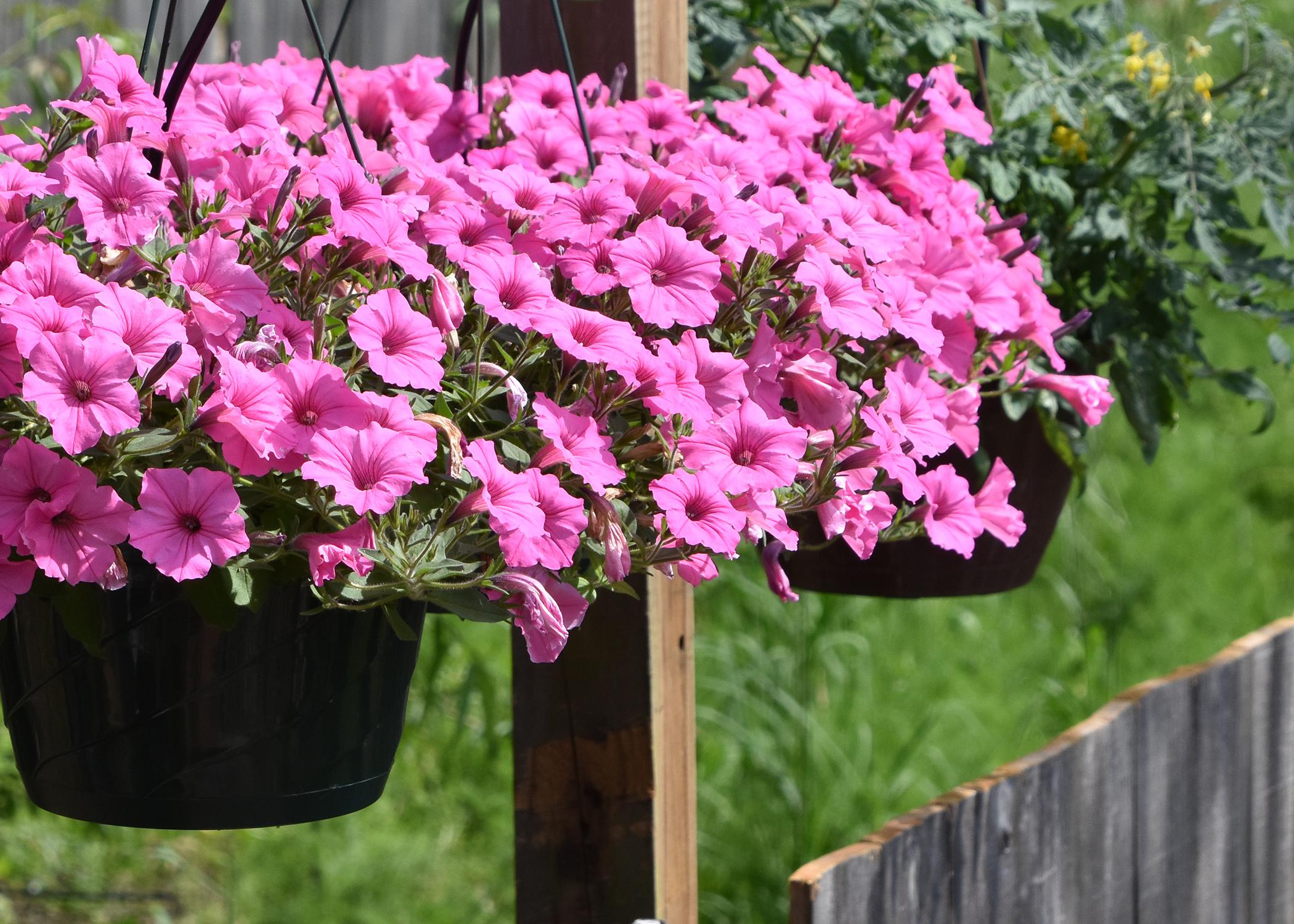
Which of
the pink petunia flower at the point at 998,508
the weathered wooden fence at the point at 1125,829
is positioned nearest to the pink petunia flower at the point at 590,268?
the pink petunia flower at the point at 998,508

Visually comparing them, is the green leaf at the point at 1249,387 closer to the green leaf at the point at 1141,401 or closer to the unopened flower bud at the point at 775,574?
the green leaf at the point at 1141,401

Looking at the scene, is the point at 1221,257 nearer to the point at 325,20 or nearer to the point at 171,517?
the point at 171,517

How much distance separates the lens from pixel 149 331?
67 centimetres

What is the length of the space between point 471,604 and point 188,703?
18 cm

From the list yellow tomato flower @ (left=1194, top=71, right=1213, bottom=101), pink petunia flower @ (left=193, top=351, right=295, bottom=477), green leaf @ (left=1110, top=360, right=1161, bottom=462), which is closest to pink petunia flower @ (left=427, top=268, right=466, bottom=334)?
pink petunia flower @ (left=193, top=351, right=295, bottom=477)

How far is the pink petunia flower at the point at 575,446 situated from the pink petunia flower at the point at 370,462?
0.27 feet

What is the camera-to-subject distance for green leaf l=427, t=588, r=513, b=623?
2.38ft

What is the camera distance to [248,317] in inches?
29.2

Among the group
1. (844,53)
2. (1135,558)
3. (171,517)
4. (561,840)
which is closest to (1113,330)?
(844,53)

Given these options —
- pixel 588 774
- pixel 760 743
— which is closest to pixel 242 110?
pixel 588 774

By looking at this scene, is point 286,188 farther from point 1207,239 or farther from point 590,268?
point 1207,239

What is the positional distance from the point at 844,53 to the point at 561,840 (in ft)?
2.36

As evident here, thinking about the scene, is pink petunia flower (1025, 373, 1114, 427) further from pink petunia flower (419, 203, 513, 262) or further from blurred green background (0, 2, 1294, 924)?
blurred green background (0, 2, 1294, 924)

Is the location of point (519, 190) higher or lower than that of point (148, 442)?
higher
